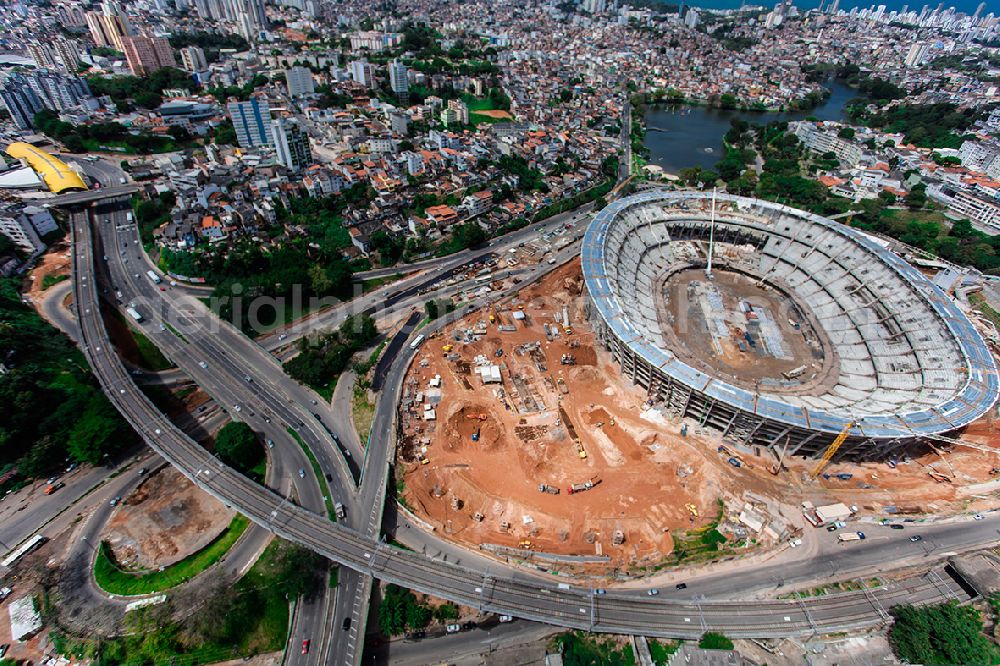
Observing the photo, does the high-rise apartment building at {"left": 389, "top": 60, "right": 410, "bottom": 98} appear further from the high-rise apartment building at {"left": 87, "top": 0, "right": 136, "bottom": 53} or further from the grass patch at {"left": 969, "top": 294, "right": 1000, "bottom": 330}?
the grass patch at {"left": 969, "top": 294, "right": 1000, "bottom": 330}

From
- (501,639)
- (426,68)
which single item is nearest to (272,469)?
(501,639)

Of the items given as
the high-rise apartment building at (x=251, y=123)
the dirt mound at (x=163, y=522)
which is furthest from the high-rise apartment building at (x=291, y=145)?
the dirt mound at (x=163, y=522)

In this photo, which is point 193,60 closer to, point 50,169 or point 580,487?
point 50,169

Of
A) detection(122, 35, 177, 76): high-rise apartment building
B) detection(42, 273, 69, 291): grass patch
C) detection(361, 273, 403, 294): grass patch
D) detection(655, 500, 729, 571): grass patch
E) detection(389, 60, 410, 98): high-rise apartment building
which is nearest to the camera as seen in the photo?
detection(655, 500, 729, 571): grass patch

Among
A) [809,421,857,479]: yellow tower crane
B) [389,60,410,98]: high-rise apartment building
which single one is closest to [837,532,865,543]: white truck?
[809,421,857,479]: yellow tower crane

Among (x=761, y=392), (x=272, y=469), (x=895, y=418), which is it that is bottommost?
(x=272, y=469)

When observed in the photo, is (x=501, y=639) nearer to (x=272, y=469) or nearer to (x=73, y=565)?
(x=272, y=469)
